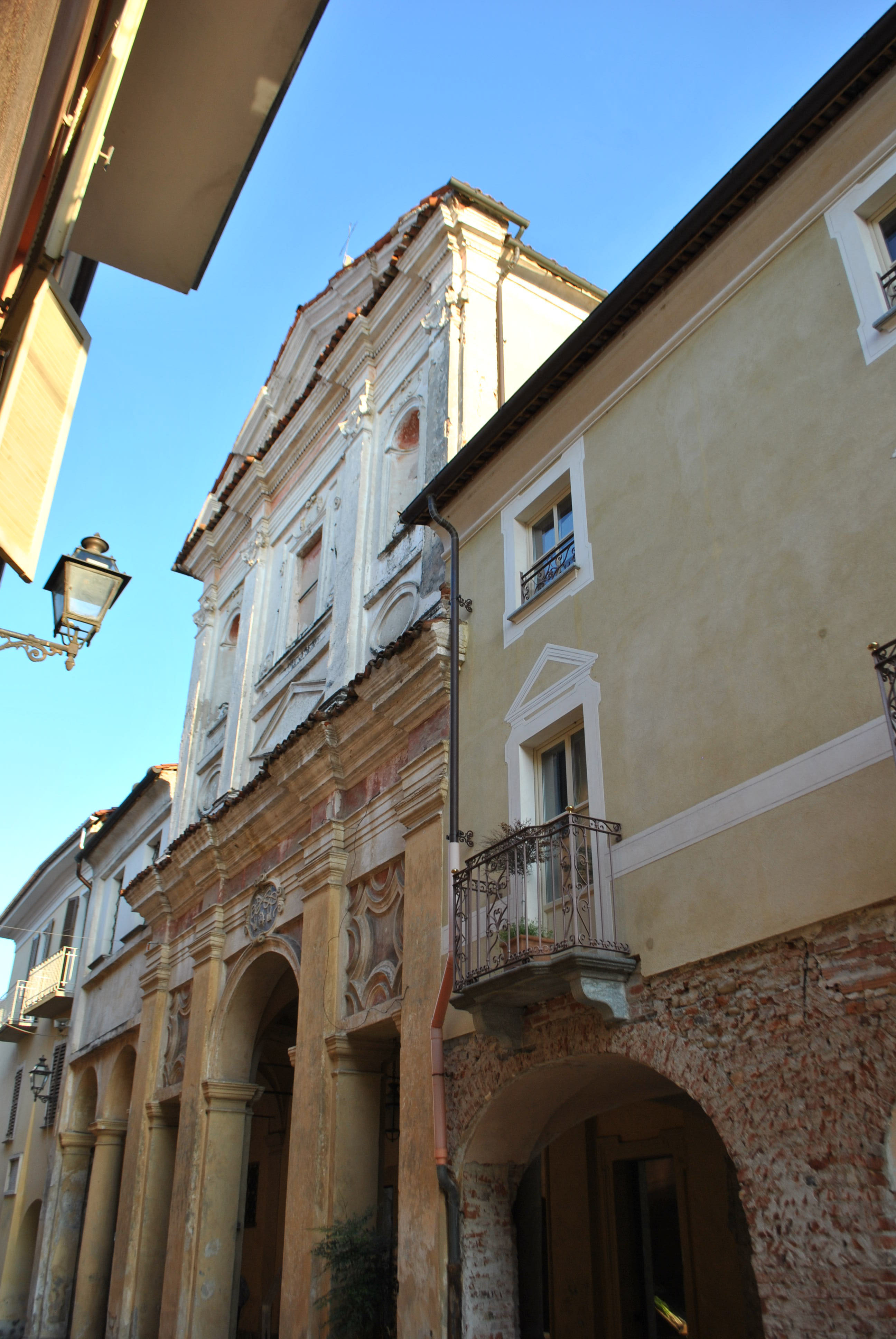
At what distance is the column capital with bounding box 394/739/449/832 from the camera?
1055 centimetres

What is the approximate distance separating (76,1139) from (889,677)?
1900cm

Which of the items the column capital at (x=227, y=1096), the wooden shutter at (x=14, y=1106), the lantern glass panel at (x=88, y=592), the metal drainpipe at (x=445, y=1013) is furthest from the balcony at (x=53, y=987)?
the lantern glass panel at (x=88, y=592)

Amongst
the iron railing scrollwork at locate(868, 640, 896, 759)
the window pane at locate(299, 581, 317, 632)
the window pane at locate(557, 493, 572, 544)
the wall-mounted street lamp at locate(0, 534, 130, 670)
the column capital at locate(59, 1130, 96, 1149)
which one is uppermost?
the window pane at locate(299, 581, 317, 632)

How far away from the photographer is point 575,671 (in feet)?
29.9

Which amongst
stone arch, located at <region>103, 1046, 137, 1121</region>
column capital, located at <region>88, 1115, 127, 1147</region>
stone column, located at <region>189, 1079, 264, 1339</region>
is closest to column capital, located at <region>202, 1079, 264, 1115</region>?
stone column, located at <region>189, 1079, 264, 1339</region>

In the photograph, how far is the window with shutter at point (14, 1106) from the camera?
25078mm

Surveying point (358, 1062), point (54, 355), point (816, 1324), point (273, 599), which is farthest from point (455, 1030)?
point (273, 599)

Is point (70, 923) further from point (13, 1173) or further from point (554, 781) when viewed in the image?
point (554, 781)

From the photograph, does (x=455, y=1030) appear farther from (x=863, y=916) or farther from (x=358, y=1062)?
(x=863, y=916)

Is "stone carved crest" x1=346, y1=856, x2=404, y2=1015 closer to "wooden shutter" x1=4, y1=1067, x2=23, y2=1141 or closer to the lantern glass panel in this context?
the lantern glass panel

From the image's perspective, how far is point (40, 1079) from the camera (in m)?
23.9

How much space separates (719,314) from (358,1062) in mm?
7997

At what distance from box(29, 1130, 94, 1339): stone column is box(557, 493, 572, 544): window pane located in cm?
1571

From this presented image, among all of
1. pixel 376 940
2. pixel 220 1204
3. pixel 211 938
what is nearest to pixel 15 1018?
pixel 211 938
